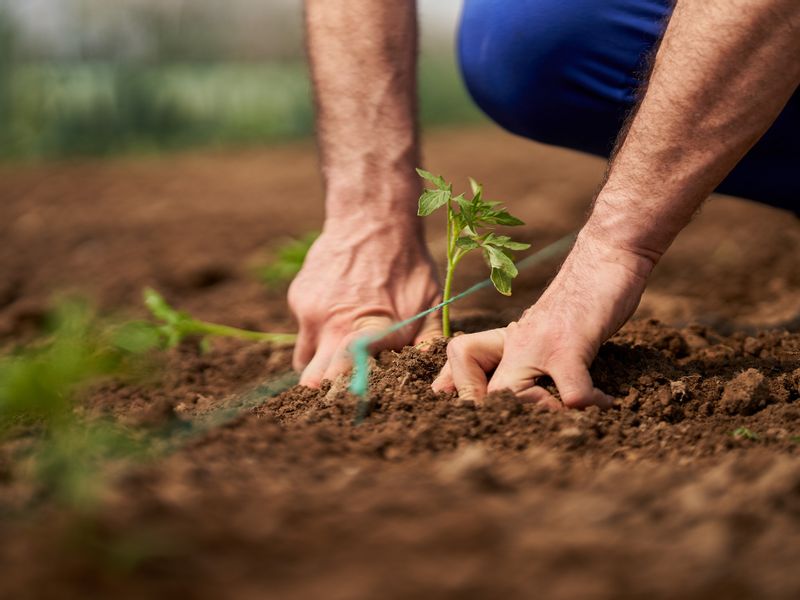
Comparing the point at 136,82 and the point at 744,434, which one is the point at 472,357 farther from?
the point at 136,82

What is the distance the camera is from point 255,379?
2.28 meters

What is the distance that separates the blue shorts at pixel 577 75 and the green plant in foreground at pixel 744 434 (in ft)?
3.32

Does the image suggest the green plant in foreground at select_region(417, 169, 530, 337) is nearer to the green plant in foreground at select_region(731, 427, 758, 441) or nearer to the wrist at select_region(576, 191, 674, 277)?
the wrist at select_region(576, 191, 674, 277)

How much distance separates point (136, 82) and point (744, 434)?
312 inches

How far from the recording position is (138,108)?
336 inches

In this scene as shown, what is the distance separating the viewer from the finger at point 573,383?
158 centimetres

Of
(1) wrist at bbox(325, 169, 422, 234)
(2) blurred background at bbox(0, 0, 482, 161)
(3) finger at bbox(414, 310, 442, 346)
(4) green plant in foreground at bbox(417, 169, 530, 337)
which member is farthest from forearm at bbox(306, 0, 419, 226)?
(2) blurred background at bbox(0, 0, 482, 161)

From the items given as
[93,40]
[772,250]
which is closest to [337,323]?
[772,250]

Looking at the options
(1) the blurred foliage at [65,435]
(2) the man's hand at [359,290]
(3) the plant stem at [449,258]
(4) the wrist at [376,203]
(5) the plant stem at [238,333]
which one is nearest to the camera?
(1) the blurred foliage at [65,435]

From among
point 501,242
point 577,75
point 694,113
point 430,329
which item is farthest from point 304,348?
point 577,75

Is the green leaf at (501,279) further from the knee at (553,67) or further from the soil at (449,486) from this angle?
the knee at (553,67)

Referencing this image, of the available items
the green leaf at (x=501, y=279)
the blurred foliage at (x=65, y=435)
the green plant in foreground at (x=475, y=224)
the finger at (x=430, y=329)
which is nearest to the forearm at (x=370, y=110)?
the finger at (x=430, y=329)

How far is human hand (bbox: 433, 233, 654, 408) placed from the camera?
1.59 meters

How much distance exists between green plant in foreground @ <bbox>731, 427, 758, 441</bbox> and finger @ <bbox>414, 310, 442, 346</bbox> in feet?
2.02
